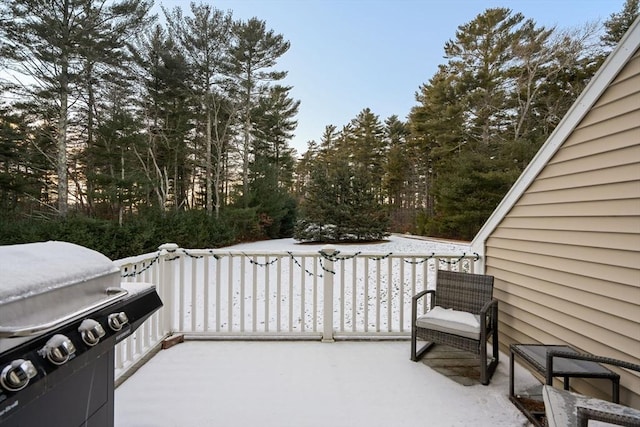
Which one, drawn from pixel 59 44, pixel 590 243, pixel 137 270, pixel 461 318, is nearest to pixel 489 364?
pixel 461 318

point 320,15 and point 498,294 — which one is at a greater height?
point 320,15

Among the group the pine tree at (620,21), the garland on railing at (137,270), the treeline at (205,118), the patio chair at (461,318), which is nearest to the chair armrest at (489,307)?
the patio chair at (461,318)

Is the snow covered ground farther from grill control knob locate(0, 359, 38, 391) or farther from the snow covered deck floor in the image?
grill control knob locate(0, 359, 38, 391)

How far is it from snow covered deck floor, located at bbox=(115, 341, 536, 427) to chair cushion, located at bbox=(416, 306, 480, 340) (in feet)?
1.29

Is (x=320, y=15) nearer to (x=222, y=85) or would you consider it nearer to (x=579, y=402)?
(x=222, y=85)

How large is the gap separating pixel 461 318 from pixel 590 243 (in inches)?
43.4

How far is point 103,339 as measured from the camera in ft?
3.87

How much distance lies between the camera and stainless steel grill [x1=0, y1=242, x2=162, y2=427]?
2.75 feet

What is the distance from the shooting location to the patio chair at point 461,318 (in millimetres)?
2541

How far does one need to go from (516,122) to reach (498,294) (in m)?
14.1

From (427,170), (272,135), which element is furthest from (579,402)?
(427,170)

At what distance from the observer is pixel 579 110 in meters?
2.31

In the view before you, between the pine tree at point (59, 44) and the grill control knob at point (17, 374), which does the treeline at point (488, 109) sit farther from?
the grill control knob at point (17, 374)

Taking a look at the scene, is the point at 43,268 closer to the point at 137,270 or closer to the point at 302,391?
the point at 137,270
